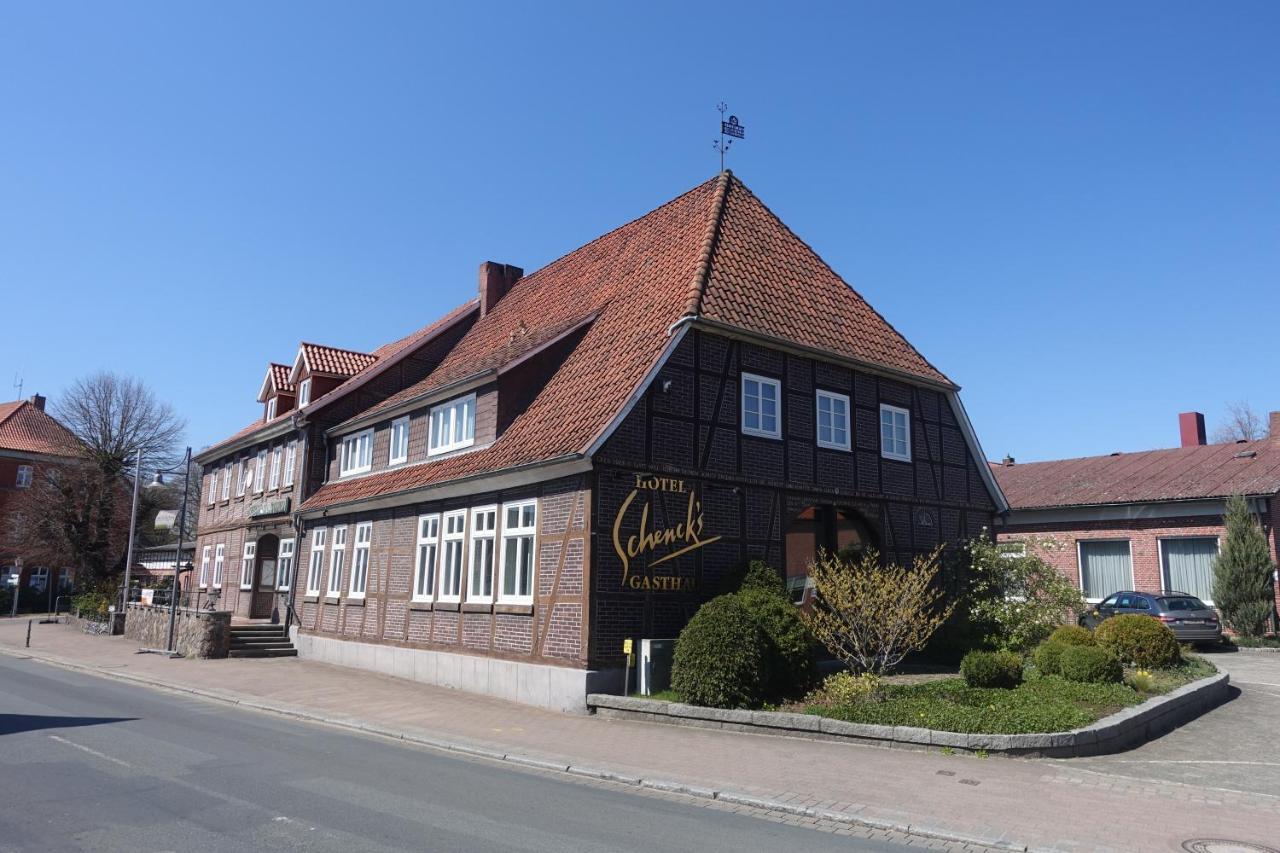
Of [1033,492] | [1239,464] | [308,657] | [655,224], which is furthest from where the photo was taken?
[1033,492]

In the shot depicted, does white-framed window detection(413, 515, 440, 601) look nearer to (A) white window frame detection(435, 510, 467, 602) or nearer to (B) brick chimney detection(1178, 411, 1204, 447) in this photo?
(A) white window frame detection(435, 510, 467, 602)

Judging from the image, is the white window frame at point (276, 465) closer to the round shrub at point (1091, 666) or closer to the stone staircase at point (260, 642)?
the stone staircase at point (260, 642)

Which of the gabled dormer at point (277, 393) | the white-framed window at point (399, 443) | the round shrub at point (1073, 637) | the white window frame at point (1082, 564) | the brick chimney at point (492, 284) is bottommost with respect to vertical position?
the round shrub at point (1073, 637)

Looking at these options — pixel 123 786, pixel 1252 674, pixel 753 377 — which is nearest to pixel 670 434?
pixel 753 377

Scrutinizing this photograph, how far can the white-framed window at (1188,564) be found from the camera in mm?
27250

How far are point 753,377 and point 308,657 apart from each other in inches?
568

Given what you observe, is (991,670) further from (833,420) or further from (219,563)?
(219,563)

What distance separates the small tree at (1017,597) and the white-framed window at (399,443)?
13336mm

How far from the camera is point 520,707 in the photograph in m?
15.1

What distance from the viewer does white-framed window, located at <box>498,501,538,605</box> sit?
16000 mm

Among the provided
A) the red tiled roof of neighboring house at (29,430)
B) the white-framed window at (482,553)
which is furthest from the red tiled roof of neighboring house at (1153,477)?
the red tiled roof of neighboring house at (29,430)

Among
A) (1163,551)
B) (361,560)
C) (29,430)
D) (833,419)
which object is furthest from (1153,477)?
(29,430)

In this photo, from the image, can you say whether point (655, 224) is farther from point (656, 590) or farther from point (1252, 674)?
point (1252, 674)

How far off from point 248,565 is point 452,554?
1380 centimetres
